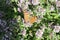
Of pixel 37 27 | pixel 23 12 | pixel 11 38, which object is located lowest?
pixel 11 38

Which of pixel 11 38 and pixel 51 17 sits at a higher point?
pixel 51 17

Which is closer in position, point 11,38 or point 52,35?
point 52,35

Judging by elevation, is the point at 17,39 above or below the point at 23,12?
below

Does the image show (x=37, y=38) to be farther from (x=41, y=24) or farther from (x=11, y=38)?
(x=11, y=38)

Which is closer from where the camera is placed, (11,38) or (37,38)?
(37,38)

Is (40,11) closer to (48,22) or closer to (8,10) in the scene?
(48,22)

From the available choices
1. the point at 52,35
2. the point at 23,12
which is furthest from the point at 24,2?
the point at 52,35

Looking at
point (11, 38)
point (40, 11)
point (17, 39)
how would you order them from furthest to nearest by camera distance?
point (11, 38) < point (17, 39) < point (40, 11)

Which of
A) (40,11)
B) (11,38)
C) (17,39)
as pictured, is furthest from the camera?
(11,38)

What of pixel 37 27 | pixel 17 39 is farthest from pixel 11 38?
pixel 37 27
